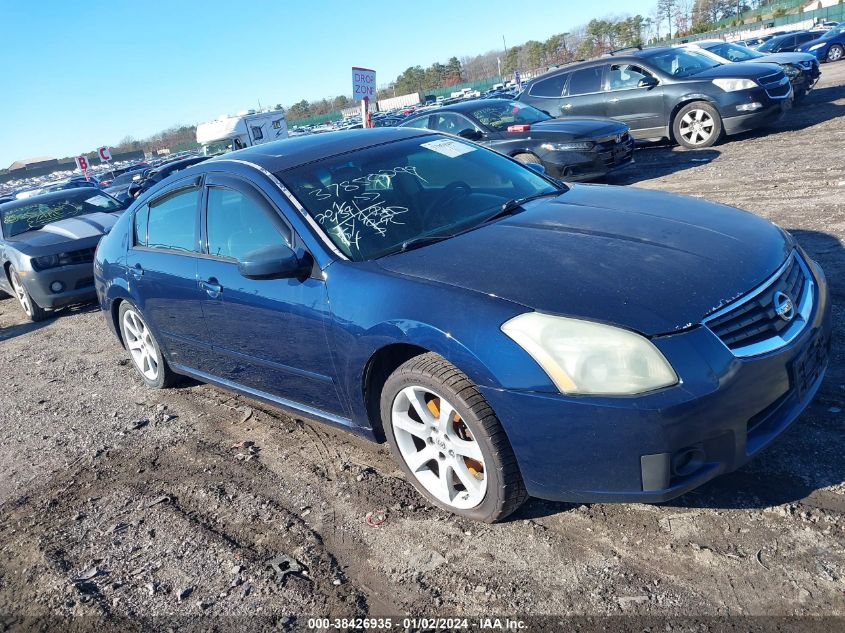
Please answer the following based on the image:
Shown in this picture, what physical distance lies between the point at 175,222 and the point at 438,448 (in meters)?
2.54

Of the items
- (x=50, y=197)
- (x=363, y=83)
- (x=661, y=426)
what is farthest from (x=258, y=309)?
(x=363, y=83)

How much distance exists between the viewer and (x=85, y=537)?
338 centimetres

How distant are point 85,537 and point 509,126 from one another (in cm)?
851

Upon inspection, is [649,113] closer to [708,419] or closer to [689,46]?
[689,46]

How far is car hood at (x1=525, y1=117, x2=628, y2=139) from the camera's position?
9531 mm

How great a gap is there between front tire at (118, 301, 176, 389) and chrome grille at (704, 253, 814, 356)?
384cm

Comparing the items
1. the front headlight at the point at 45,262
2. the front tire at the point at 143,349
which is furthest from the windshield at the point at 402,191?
the front headlight at the point at 45,262

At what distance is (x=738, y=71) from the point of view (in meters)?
10.9

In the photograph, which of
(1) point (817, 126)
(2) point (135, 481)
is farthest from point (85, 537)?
(1) point (817, 126)

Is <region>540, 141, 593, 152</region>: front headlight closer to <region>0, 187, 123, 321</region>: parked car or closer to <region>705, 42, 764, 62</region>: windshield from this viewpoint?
<region>705, 42, 764, 62</region>: windshield

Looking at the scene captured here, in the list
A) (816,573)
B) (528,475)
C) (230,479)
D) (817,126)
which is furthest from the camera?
(817,126)

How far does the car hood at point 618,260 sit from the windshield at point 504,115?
7251mm

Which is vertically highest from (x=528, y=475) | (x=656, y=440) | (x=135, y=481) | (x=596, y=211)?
(x=596, y=211)

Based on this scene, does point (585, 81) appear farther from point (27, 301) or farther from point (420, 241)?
point (420, 241)
